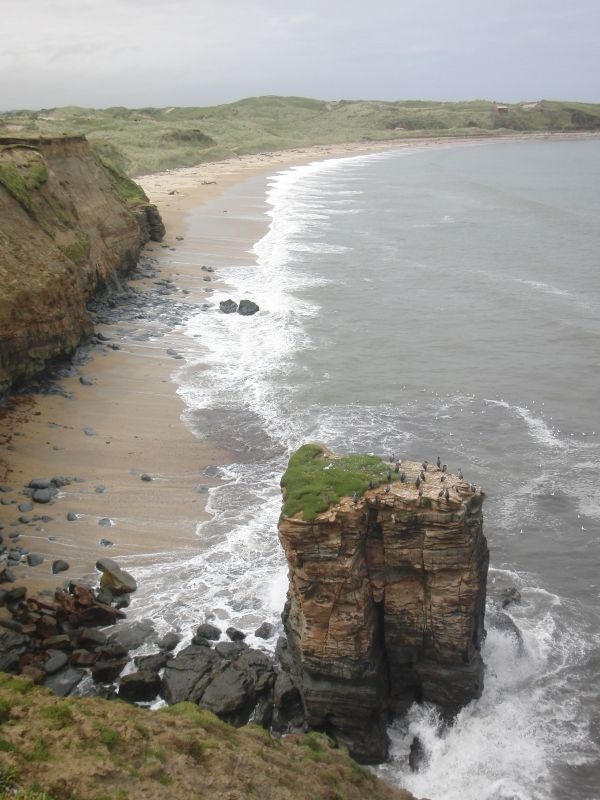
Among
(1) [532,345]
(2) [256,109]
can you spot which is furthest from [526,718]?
(2) [256,109]

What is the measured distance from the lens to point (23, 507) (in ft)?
57.1

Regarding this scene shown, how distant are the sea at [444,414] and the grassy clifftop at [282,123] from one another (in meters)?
48.8

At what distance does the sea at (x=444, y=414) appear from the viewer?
12.6 m

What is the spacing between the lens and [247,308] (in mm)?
33312

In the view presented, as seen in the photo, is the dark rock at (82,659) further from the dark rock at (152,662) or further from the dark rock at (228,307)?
the dark rock at (228,307)

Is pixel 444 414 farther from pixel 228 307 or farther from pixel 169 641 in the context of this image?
pixel 228 307

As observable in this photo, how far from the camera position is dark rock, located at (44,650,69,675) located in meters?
13.0

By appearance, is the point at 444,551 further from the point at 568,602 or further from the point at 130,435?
the point at 130,435

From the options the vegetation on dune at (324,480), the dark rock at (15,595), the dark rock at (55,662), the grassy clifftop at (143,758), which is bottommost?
the dark rock at (55,662)

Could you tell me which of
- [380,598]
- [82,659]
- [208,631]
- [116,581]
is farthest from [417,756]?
[116,581]

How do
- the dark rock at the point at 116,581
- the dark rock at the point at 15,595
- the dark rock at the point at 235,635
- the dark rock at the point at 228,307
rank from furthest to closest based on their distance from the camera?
the dark rock at the point at 228,307 < the dark rock at the point at 116,581 < the dark rock at the point at 15,595 < the dark rock at the point at 235,635

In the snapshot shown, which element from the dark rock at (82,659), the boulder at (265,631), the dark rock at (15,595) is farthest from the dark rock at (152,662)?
the dark rock at (15,595)

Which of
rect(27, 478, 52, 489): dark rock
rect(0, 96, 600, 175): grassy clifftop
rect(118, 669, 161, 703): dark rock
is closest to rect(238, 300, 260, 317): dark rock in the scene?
rect(27, 478, 52, 489): dark rock

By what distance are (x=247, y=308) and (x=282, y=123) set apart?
13112cm
